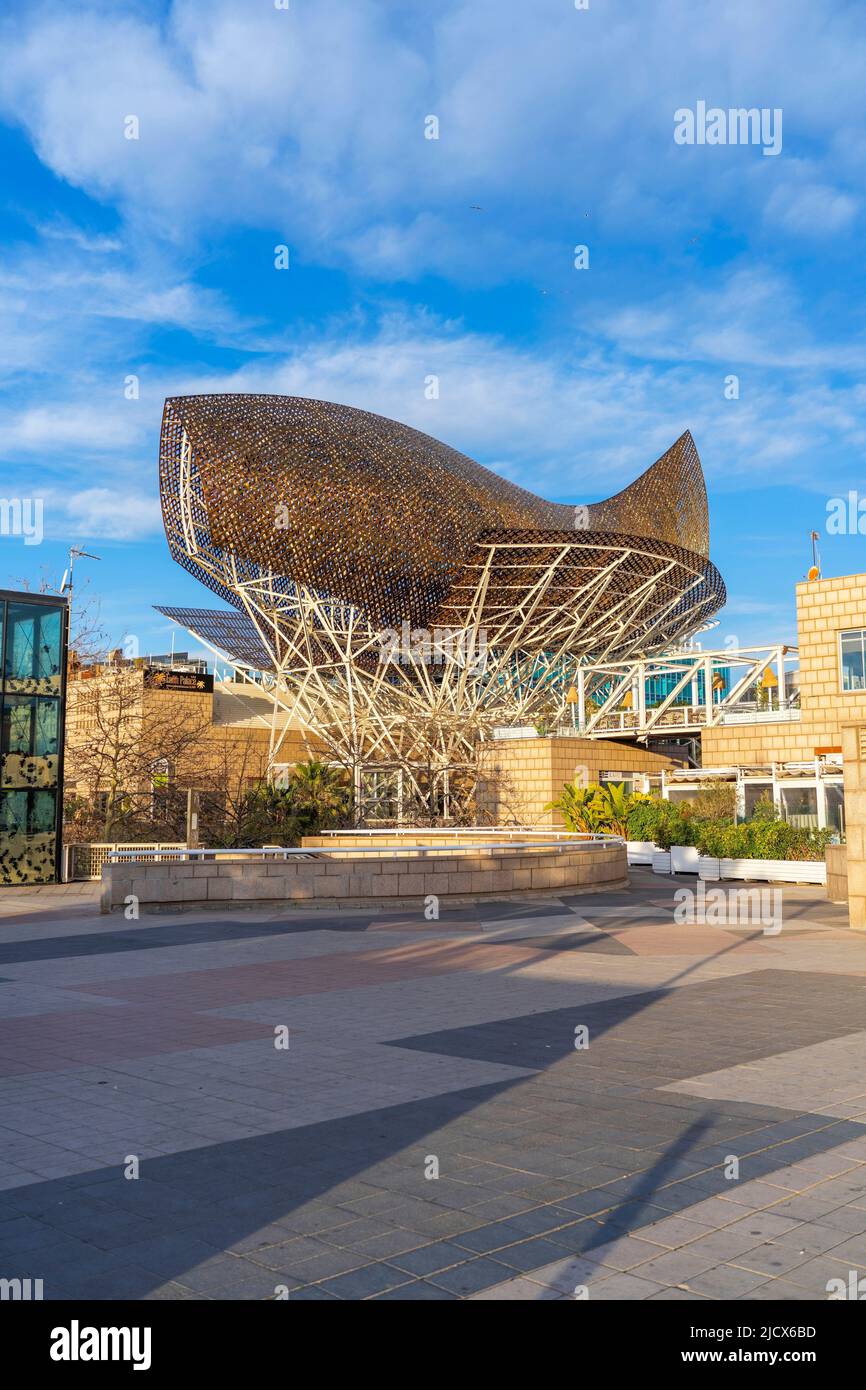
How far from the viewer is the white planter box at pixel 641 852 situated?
33.2 m

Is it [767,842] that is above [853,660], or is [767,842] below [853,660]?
below

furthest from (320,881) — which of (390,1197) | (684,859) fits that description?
(390,1197)

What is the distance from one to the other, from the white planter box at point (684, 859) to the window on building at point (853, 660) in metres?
10.0

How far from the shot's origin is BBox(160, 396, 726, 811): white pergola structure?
43.2 m

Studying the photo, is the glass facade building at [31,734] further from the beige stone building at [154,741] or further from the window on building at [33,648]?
the beige stone building at [154,741]

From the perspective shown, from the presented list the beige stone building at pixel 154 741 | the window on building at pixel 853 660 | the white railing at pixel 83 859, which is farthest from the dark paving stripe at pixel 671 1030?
the window on building at pixel 853 660

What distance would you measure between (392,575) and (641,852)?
17.7 metres

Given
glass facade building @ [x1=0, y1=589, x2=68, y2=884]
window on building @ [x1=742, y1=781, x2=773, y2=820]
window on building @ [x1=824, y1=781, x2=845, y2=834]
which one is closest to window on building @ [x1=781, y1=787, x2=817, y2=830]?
window on building @ [x1=824, y1=781, x2=845, y2=834]

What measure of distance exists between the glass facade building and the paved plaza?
1303 centimetres

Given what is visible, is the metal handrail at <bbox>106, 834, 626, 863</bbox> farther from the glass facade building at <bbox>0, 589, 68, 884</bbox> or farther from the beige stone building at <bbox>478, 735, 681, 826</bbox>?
the beige stone building at <bbox>478, 735, 681, 826</bbox>

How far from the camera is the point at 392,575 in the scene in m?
46.0

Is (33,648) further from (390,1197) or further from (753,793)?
→ (753,793)
